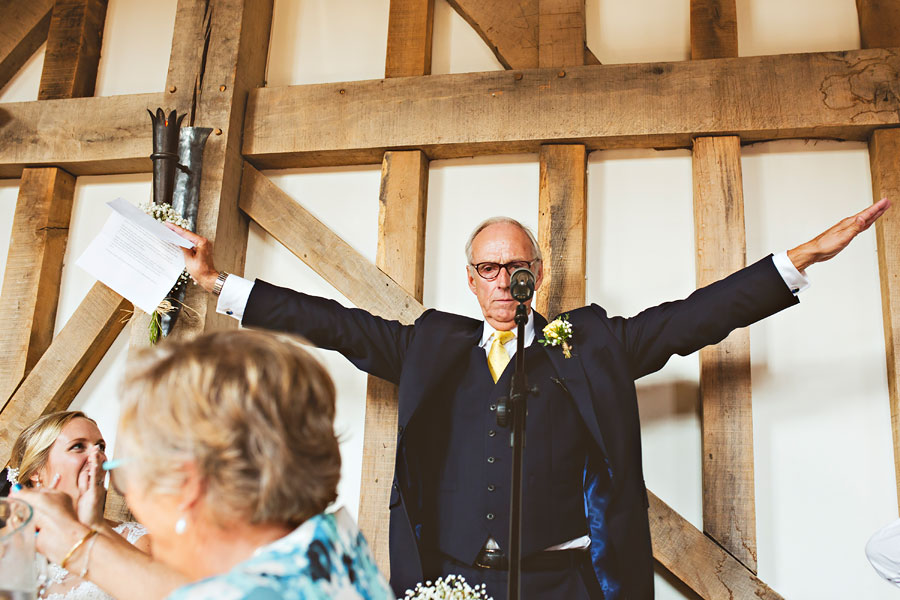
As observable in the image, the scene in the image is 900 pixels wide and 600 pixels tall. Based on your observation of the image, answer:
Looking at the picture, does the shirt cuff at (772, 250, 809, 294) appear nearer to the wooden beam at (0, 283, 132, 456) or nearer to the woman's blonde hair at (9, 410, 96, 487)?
the woman's blonde hair at (9, 410, 96, 487)

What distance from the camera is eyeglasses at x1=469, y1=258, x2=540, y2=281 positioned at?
2717 millimetres

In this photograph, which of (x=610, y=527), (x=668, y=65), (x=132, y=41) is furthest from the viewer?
(x=132, y=41)

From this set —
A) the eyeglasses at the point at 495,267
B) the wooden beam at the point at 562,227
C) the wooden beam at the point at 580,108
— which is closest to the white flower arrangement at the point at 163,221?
the wooden beam at the point at 580,108

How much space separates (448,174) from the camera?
11.0ft

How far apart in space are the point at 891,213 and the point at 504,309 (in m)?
1.44

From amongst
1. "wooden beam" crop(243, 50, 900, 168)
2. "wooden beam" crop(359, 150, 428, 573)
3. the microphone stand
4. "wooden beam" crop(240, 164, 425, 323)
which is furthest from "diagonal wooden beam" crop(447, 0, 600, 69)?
the microphone stand

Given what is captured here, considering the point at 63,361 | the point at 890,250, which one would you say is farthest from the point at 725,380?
the point at 63,361

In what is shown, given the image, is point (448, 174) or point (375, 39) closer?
point (448, 174)

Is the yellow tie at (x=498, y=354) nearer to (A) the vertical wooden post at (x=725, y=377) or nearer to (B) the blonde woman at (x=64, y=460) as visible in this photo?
(A) the vertical wooden post at (x=725, y=377)

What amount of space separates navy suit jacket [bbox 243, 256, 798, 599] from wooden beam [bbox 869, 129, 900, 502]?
567 millimetres

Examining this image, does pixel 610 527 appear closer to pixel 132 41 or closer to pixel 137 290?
pixel 137 290

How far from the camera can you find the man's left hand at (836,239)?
2461 mm

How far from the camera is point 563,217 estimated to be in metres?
3.06

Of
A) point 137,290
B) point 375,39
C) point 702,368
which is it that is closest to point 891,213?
point 702,368
